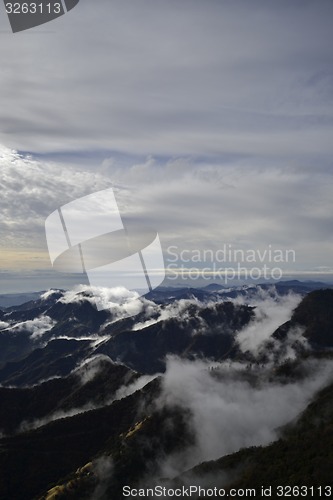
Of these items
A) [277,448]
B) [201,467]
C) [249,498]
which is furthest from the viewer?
[201,467]

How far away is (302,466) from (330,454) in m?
9.45

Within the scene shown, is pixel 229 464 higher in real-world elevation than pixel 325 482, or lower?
lower

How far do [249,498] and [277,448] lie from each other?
37598 mm

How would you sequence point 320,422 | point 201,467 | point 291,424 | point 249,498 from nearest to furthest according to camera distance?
1. point 249,498
2. point 320,422
3. point 201,467
4. point 291,424

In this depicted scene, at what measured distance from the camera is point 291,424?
197500mm

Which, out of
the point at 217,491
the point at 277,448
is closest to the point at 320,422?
the point at 277,448

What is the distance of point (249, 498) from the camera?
12744 centimetres

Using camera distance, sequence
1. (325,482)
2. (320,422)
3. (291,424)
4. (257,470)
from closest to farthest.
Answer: (325,482) → (257,470) → (320,422) → (291,424)

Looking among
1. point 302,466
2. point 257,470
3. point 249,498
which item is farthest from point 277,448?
point 249,498


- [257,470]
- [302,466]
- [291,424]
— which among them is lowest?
[291,424]

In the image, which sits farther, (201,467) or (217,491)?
(201,467)

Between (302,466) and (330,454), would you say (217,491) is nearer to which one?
(302,466)

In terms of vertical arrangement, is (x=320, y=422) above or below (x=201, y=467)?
above

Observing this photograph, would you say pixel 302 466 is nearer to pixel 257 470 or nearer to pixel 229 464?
pixel 257 470
